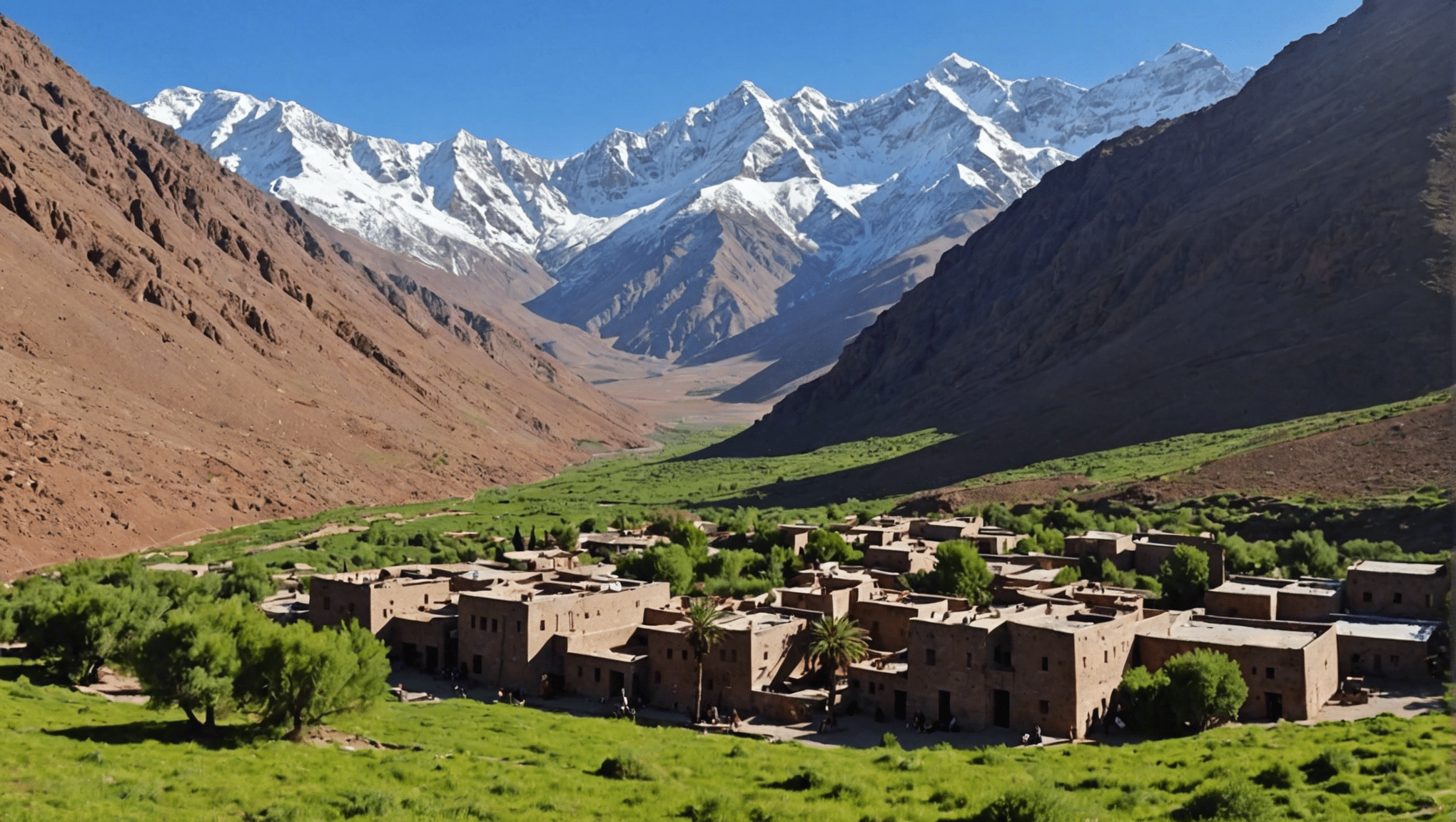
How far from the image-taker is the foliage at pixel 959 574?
158 feet

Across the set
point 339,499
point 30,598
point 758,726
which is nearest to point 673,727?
point 758,726

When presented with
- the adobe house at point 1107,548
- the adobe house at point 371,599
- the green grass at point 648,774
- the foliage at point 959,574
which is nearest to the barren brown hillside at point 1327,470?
the adobe house at point 1107,548

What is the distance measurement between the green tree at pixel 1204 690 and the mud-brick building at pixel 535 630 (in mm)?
18716

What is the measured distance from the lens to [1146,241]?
132 metres

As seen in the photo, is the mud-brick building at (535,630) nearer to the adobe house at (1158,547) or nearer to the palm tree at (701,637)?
the palm tree at (701,637)

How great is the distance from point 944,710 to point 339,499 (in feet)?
238

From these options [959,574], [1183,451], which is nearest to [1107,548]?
[959,574]

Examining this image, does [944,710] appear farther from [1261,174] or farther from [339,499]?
[1261,174]

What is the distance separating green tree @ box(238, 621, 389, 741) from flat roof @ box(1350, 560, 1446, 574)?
35.1 meters

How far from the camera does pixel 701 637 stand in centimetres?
3797

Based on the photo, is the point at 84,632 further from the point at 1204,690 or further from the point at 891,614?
the point at 1204,690

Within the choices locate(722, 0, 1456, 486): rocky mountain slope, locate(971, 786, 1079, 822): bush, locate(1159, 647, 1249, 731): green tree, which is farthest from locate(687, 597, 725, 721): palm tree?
locate(722, 0, 1456, 486): rocky mountain slope

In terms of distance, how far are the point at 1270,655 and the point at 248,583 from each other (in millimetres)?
39521

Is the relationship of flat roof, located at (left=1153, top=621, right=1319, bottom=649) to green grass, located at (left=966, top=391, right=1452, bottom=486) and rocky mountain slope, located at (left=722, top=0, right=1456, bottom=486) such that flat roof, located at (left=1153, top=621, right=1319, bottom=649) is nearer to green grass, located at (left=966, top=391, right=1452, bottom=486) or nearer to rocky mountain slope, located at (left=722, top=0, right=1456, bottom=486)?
green grass, located at (left=966, top=391, right=1452, bottom=486)
